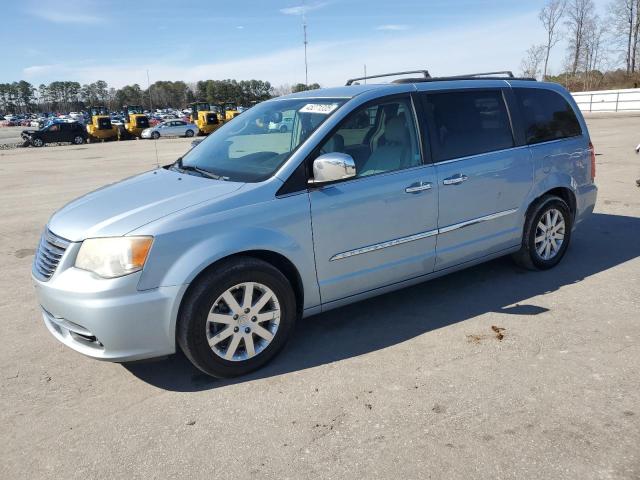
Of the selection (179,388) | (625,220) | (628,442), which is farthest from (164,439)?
(625,220)

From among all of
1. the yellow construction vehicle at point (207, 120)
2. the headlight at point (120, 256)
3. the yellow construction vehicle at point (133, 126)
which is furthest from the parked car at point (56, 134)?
the headlight at point (120, 256)

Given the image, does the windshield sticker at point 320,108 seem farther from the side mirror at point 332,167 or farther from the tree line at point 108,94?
the tree line at point 108,94

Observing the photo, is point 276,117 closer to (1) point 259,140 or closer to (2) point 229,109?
(1) point 259,140

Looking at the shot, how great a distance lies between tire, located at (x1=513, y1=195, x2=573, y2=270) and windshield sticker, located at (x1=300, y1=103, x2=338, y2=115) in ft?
7.33

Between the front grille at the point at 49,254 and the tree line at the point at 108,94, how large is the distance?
130m

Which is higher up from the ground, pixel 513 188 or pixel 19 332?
pixel 513 188

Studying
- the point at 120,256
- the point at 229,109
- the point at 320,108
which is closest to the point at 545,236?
the point at 320,108

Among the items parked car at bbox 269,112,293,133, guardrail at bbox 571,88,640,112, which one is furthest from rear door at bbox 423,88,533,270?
guardrail at bbox 571,88,640,112

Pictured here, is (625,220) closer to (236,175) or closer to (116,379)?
(236,175)

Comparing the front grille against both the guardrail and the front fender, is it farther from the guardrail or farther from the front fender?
the guardrail

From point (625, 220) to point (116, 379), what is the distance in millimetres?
6669

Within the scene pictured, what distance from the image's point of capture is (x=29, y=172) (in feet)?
54.9

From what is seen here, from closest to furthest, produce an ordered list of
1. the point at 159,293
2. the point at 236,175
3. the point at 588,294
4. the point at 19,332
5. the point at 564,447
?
the point at 564,447, the point at 159,293, the point at 236,175, the point at 19,332, the point at 588,294

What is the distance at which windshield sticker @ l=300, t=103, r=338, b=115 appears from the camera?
390 cm
